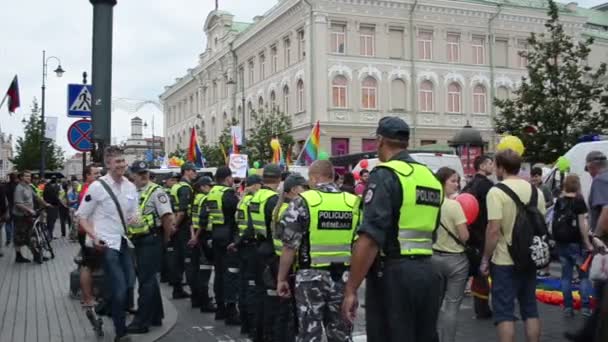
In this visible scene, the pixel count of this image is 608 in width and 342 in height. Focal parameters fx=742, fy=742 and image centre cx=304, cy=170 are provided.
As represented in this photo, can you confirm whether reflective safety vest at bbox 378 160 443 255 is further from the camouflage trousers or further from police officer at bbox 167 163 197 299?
police officer at bbox 167 163 197 299

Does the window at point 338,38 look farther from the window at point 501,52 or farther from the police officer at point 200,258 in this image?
the police officer at point 200,258

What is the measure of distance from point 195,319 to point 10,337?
2250 mm

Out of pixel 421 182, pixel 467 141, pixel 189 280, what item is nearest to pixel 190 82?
pixel 467 141

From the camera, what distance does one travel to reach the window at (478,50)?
46125mm

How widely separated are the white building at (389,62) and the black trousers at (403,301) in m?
37.3

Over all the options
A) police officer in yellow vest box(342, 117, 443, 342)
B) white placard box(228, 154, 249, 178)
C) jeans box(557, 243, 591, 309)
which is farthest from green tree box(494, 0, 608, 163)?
police officer in yellow vest box(342, 117, 443, 342)

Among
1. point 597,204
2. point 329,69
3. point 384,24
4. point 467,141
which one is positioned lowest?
point 597,204

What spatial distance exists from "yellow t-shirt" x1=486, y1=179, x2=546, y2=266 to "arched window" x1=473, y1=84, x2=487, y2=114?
41239mm

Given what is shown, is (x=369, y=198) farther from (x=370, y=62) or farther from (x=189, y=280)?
(x=370, y=62)

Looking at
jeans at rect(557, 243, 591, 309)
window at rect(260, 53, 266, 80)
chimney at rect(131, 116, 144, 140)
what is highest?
chimney at rect(131, 116, 144, 140)

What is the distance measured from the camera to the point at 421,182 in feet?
14.4

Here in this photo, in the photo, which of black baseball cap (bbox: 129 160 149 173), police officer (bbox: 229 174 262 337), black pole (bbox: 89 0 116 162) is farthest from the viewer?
black pole (bbox: 89 0 116 162)

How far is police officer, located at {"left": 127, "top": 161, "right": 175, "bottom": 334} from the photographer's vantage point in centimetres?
826

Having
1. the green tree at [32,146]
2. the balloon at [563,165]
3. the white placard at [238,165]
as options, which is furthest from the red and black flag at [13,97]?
the balloon at [563,165]
